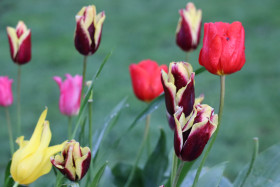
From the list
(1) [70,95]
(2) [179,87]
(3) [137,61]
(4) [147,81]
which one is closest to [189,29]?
(4) [147,81]

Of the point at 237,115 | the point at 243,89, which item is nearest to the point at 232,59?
the point at 237,115

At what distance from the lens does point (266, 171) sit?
85 cm

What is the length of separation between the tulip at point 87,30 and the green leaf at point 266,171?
0.33 metres

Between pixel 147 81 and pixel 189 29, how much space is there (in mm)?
141

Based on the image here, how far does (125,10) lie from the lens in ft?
13.6

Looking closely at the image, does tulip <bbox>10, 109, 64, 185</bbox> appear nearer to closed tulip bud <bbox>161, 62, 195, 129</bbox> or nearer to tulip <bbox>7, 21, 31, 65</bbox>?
closed tulip bud <bbox>161, 62, 195, 129</bbox>

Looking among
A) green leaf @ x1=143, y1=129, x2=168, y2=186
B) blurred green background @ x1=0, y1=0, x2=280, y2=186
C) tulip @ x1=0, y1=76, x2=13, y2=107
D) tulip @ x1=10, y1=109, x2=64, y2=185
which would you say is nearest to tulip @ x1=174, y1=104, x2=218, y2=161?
tulip @ x1=10, y1=109, x2=64, y2=185

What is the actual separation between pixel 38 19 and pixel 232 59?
11.5 feet

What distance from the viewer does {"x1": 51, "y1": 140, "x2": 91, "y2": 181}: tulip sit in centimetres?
64

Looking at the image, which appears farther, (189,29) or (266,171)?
(189,29)

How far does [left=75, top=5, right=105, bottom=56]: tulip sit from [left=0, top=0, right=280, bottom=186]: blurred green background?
1.01 meters

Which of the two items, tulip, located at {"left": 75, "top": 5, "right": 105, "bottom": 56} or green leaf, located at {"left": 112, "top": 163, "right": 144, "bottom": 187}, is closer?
tulip, located at {"left": 75, "top": 5, "right": 105, "bottom": 56}

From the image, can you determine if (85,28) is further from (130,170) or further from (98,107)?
(98,107)

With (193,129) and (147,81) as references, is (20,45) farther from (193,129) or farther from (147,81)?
(193,129)
